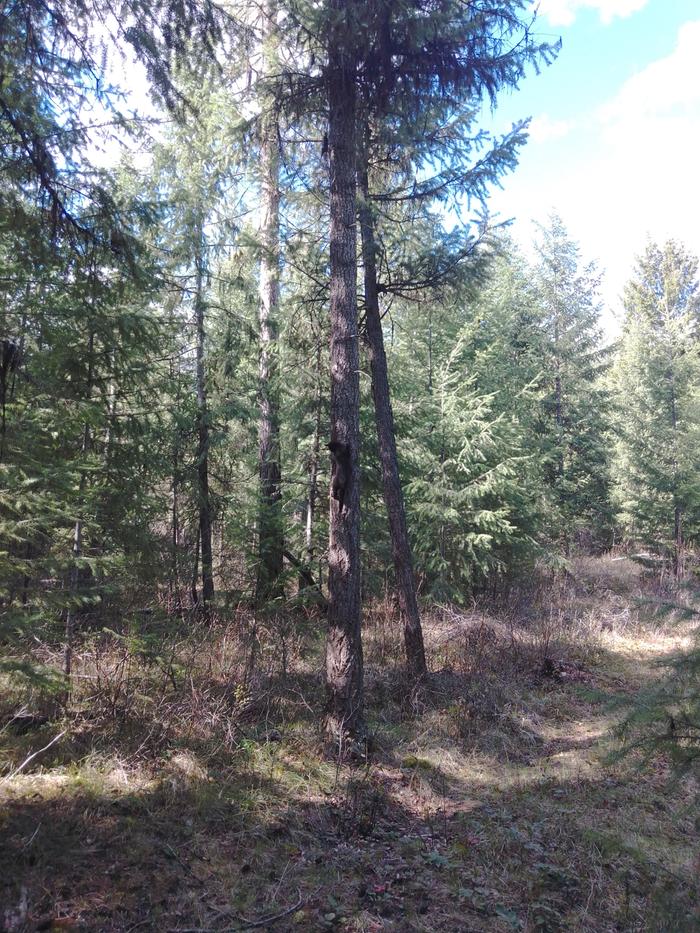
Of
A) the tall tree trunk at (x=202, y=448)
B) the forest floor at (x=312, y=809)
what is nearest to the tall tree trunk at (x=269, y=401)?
the tall tree trunk at (x=202, y=448)

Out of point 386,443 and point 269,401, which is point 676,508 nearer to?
point 386,443

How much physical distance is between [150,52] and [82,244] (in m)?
1.69

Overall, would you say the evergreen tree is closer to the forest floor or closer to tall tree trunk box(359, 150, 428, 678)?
tall tree trunk box(359, 150, 428, 678)

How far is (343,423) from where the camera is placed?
6.59 m

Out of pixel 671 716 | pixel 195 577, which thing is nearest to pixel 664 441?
pixel 195 577

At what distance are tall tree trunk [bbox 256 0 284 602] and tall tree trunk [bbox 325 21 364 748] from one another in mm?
2504

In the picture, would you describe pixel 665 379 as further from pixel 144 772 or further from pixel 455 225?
pixel 144 772

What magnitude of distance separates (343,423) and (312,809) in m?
3.91

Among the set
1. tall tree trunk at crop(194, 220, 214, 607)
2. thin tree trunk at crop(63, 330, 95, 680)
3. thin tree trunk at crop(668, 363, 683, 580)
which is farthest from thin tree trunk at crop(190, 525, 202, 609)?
thin tree trunk at crop(668, 363, 683, 580)

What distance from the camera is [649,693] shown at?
3.71m

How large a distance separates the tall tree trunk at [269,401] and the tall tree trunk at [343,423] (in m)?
2.50

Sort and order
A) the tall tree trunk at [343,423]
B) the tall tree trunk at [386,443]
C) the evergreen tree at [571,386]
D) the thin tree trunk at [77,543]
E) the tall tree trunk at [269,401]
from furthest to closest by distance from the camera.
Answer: the evergreen tree at [571,386] → the tall tree trunk at [269,401] → the tall tree trunk at [386,443] → the tall tree trunk at [343,423] → the thin tree trunk at [77,543]

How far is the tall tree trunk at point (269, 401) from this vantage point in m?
10.1

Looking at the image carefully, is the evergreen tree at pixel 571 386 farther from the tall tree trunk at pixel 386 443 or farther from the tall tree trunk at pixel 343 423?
the tall tree trunk at pixel 343 423
